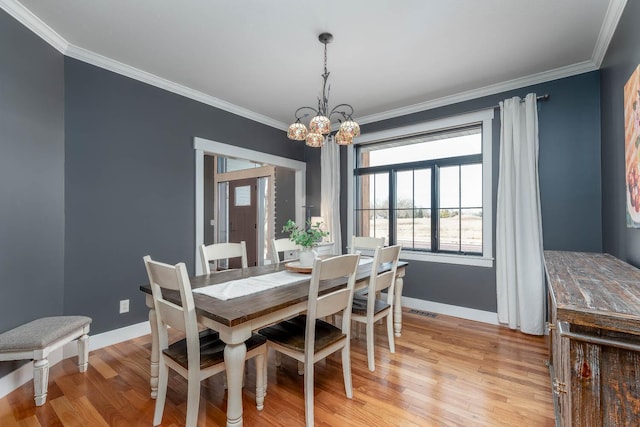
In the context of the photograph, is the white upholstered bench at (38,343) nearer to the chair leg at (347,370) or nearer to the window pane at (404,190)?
the chair leg at (347,370)

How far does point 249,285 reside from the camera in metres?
1.98

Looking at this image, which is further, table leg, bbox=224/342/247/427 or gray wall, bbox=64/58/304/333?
gray wall, bbox=64/58/304/333

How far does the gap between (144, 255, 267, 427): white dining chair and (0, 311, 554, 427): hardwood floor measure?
0.81ft

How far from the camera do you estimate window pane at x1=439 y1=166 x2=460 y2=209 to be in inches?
140

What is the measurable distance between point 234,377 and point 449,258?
2.89 meters

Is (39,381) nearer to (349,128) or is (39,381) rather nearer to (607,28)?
(349,128)

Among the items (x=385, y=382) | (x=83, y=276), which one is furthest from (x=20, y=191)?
(x=385, y=382)

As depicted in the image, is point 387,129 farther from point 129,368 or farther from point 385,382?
point 129,368

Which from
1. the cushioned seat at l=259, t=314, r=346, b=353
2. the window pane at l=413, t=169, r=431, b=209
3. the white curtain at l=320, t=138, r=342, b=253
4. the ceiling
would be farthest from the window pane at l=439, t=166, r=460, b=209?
the cushioned seat at l=259, t=314, r=346, b=353

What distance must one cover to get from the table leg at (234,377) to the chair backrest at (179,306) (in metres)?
0.18

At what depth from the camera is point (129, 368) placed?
7.46ft

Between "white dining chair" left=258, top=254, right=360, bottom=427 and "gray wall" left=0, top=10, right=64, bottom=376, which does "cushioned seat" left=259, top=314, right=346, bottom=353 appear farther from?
"gray wall" left=0, top=10, right=64, bottom=376

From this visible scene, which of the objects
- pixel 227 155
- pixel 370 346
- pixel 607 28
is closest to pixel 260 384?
pixel 370 346

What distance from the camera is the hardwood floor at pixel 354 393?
172 cm
